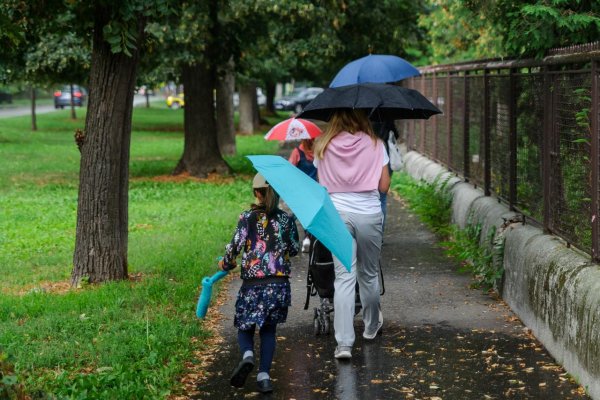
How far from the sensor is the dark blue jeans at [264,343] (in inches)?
255

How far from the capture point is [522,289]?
807cm

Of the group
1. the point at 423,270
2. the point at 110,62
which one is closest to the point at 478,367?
the point at 423,270

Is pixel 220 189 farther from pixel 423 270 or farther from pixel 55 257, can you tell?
pixel 423 270

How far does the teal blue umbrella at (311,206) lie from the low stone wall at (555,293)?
1460 millimetres

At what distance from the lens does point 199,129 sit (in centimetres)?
2250

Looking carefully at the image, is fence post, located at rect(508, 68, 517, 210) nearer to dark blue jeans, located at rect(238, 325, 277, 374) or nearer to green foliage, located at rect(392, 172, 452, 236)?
green foliage, located at rect(392, 172, 452, 236)

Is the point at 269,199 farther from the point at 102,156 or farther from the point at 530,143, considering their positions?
the point at 102,156

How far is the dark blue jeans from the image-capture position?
21.2 ft

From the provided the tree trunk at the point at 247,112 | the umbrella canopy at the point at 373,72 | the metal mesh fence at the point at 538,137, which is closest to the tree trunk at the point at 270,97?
the tree trunk at the point at 247,112

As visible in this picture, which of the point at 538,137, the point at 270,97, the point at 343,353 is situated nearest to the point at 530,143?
the point at 538,137

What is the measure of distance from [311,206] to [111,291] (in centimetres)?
366

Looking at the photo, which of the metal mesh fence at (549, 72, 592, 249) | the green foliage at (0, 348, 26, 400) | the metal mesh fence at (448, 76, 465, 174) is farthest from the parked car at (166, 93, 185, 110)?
the green foliage at (0, 348, 26, 400)

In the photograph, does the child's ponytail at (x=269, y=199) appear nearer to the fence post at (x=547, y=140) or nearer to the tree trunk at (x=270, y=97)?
the fence post at (x=547, y=140)

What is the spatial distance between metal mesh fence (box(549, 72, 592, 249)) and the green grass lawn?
111 inches
